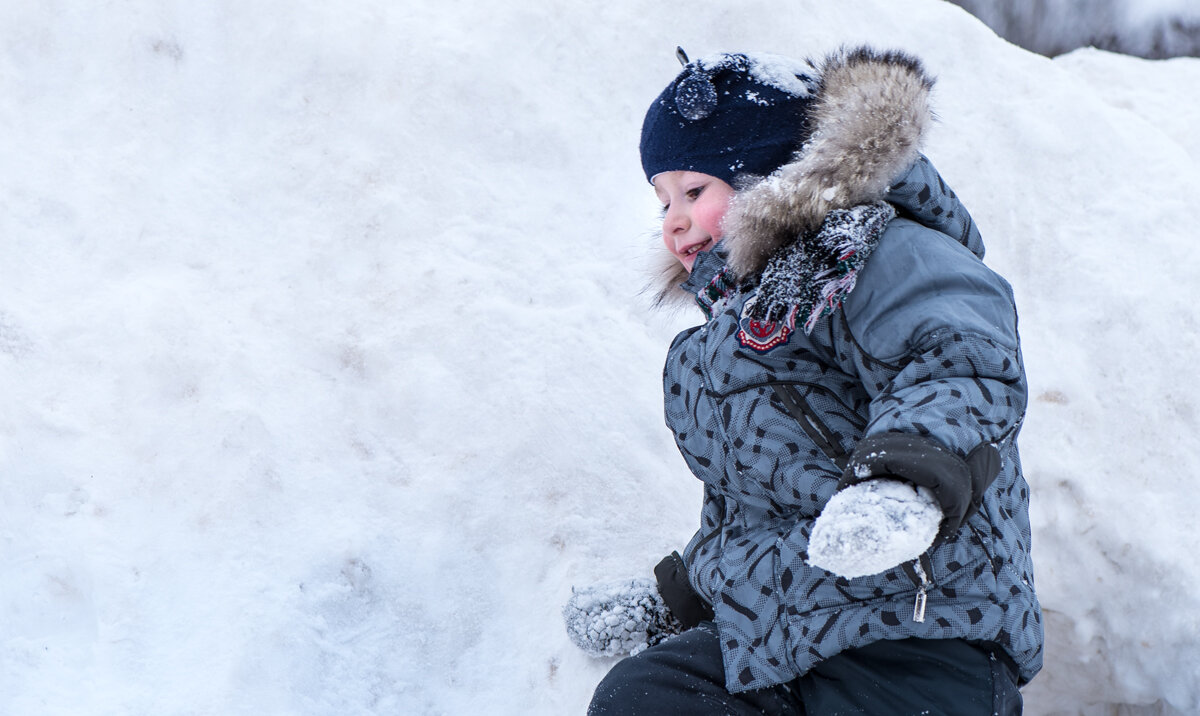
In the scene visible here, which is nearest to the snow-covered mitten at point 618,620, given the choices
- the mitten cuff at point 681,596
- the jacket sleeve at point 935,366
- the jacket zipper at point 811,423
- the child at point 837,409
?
the mitten cuff at point 681,596

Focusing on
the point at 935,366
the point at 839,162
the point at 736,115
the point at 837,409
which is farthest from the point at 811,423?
the point at 736,115

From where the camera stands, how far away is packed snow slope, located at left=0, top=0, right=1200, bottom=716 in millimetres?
1834

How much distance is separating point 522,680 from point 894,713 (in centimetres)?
81

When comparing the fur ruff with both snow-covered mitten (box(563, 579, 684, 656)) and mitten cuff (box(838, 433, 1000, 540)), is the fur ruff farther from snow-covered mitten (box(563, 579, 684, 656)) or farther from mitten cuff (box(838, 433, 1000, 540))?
snow-covered mitten (box(563, 579, 684, 656))

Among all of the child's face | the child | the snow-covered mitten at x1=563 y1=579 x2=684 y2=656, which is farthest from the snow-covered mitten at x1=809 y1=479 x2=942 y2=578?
the snow-covered mitten at x1=563 y1=579 x2=684 y2=656

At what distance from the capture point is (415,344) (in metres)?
2.15

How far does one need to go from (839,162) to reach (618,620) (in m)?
0.97

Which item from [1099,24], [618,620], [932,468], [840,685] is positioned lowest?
[618,620]

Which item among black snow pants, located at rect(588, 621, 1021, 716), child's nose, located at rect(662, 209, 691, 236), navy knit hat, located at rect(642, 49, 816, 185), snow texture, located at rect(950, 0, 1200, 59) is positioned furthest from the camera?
snow texture, located at rect(950, 0, 1200, 59)

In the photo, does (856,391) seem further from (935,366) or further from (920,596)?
(920,596)

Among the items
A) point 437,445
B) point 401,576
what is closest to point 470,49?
point 437,445

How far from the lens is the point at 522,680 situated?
1.87 meters

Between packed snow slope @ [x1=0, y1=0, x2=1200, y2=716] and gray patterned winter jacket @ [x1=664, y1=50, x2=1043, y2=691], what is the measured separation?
0.58 meters

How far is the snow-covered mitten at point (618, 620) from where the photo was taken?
179 cm
